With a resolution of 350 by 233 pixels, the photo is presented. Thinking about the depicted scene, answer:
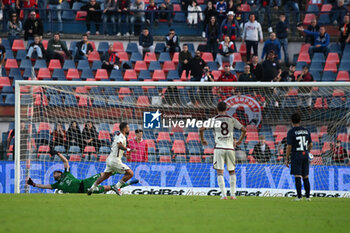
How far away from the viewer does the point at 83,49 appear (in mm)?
23703

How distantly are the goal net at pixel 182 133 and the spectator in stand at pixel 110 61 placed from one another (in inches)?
194

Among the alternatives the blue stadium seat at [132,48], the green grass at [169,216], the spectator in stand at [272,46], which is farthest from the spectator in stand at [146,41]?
the green grass at [169,216]

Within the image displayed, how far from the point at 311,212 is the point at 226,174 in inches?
283

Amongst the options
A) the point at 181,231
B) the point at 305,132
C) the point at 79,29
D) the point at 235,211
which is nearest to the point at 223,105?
the point at 305,132

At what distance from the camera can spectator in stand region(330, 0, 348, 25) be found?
2445cm

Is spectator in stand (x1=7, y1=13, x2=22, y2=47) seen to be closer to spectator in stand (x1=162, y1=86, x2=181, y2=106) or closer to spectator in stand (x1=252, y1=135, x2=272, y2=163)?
spectator in stand (x1=162, y1=86, x2=181, y2=106)

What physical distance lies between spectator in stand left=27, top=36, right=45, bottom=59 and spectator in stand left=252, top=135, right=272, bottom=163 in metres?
9.56

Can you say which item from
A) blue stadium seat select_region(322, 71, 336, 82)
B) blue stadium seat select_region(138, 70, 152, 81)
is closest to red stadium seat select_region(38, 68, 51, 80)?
blue stadium seat select_region(138, 70, 152, 81)

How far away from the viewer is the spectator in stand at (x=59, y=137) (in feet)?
56.8

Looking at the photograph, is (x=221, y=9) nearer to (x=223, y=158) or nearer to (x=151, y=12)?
(x=151, y=12)

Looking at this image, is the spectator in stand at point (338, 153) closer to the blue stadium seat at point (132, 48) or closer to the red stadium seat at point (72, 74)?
the red stadium seat at point (72, 74)

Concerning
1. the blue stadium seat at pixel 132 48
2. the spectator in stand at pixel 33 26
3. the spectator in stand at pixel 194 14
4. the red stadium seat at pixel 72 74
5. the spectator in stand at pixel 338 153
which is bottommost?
the spectator in stand at pixel 338 153

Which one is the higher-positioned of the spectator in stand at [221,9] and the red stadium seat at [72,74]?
the spectator in stand at [221,9]

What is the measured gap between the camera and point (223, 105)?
1236 centimetres
